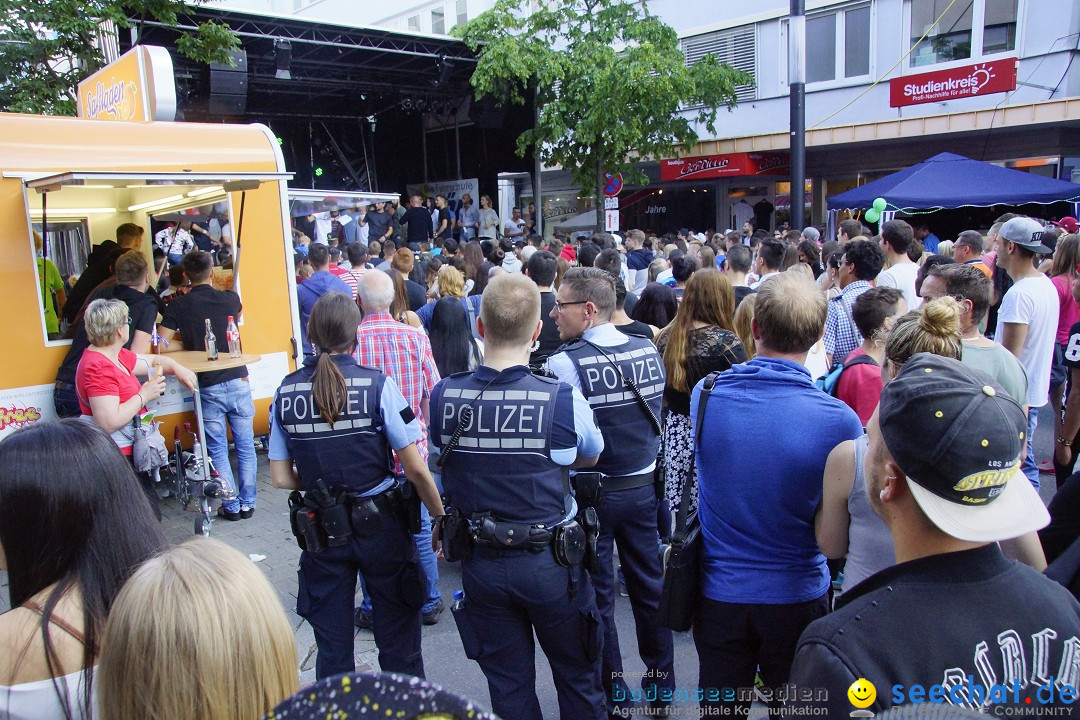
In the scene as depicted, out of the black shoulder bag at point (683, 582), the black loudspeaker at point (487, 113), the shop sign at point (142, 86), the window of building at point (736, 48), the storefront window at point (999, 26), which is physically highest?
the window of building at point (736, 48)

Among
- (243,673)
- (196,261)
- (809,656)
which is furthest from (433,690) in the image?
(196,261)

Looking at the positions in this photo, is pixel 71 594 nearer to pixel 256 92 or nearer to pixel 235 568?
pixel 235 568

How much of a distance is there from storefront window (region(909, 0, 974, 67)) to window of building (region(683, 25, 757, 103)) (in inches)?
144

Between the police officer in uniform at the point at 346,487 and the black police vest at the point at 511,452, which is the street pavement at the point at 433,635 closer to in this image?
the police officer in uniform at the point at 346,487

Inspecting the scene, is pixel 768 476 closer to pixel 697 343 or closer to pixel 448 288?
pixel 697 343

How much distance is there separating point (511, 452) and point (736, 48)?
1897 cm

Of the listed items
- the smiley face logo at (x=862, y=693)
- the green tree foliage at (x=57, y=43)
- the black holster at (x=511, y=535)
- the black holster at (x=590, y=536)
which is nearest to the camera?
the smiley face logo at (x=862, y=693)

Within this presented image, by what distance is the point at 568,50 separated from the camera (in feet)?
55.6

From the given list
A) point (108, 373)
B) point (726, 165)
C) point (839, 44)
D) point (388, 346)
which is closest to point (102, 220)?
point (108, 373)

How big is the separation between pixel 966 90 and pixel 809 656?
1713 cm

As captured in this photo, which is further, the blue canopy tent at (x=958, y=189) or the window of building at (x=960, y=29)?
the window of building at (x=960, y=29)

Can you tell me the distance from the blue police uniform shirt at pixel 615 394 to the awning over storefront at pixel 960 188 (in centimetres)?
844

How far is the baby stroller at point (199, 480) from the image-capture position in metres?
5.59

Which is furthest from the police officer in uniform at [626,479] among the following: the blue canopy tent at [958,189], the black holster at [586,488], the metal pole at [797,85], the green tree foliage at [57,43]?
the green tree foliage at [57,43]
